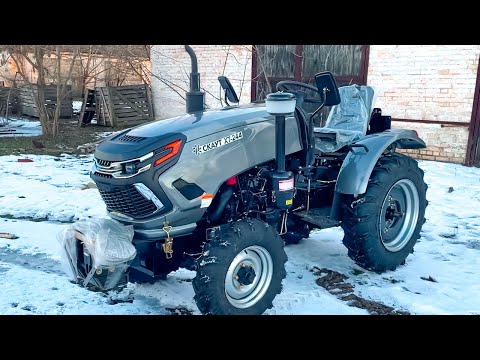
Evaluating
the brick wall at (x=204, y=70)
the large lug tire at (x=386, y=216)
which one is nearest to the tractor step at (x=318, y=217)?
the large lug tire at (x=386, y=216)

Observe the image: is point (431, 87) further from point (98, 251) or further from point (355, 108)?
point (98, 251)

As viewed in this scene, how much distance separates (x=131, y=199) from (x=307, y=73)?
26.2 feet

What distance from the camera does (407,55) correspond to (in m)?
8.78

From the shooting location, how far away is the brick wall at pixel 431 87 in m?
8.22

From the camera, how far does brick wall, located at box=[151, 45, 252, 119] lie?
36.7 ft

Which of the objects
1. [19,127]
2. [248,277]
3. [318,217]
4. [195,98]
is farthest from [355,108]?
[19,127]

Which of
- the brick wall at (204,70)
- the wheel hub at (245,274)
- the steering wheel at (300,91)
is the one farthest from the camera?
the brick wall at (204,70)

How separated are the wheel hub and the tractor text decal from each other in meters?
0.80

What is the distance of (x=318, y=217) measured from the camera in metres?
3.73

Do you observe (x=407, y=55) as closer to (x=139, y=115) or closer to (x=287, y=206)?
(x=287, y=206)

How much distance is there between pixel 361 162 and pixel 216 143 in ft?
4.44

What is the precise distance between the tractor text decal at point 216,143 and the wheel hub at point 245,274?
2.64ft

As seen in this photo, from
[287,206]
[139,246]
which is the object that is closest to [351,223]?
[287,206]

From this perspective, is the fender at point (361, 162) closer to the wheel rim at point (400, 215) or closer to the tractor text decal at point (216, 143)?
the wheel rim at point (400, 215)
